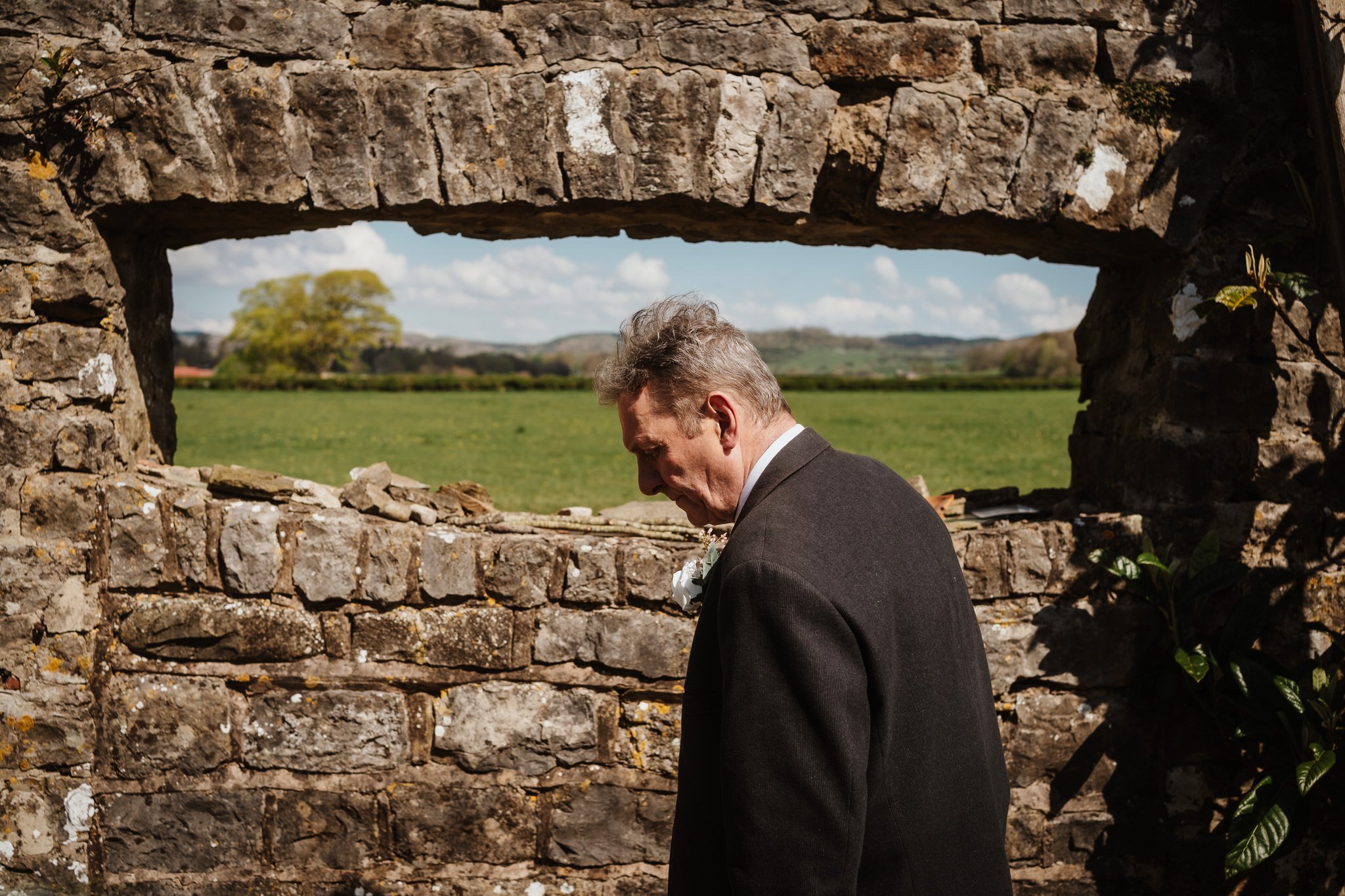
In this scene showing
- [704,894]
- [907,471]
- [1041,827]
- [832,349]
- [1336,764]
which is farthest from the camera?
[832,349]

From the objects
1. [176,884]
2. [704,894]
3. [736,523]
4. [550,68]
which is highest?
[550,68]

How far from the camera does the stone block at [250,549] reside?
3.22 m

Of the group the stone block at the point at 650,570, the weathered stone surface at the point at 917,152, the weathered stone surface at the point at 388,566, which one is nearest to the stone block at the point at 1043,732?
the stone block at the point at 650,570

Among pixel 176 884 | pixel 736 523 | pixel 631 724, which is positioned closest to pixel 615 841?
pixel 631 724

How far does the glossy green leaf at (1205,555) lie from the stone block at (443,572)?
250 centimetres

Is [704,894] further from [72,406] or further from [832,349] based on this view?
[832,349]

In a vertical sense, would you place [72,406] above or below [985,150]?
below

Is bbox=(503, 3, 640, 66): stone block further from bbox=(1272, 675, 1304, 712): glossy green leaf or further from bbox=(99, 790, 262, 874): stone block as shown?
bbox=(1272, 675, 1304, 712): glossy green leaf

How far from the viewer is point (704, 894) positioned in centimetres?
174

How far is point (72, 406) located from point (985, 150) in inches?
131

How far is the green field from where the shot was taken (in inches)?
271

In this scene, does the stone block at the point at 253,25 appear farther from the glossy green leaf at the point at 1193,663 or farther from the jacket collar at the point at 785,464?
the glossy green leaf at the point at 1193,663

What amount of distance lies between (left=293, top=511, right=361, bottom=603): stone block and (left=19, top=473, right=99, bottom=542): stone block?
0.72 meters

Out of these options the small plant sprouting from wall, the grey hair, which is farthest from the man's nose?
the small plant sprouting from wall
